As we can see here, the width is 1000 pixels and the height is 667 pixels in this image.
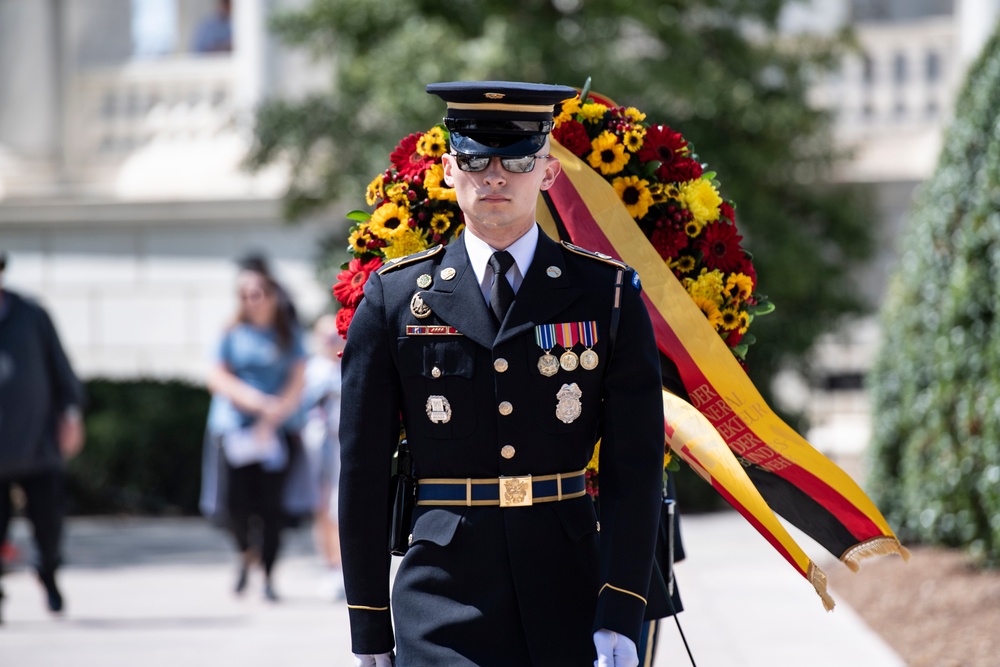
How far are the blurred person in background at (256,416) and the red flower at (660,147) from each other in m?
4.47

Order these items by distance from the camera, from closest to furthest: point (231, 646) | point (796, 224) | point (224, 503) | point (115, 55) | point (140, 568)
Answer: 1. point (231, 646)
2. point (224, 503)
3. point (140, 568)
4. point (796, 224)
5. point (115, 55)

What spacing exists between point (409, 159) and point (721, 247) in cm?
91

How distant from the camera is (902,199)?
51.6 ft

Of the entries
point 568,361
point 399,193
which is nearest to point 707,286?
point 399,193

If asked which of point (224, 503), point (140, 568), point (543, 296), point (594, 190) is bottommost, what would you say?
point (140, 568)

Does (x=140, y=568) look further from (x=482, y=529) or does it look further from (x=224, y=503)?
(x=482, y=529)

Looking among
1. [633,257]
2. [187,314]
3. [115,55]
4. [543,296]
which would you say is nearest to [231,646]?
[633,257]

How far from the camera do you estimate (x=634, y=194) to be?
162 inches

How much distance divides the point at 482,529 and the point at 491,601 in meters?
0.16

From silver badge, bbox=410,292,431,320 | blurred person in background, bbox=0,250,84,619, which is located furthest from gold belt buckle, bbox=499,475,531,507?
blurred person in background, bbox=0,250,84,619

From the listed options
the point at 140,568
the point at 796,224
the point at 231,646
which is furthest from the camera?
the point at 796,224

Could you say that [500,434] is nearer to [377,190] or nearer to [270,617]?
[377,190]

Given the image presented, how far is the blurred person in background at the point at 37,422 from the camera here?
764 centimetres

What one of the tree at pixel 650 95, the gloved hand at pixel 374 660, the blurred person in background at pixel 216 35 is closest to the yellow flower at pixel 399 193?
the gloved hand at pixel 374 660
